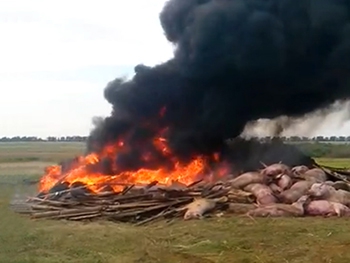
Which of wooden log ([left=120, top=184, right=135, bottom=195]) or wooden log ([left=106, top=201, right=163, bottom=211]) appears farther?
wooden log ([left=120, top=184, right=135, bottom=195])

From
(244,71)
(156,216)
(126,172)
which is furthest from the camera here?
(126,172)

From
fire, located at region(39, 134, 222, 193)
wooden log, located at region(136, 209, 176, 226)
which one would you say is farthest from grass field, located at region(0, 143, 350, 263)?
fire, located at region(39, 134, 222, 193)

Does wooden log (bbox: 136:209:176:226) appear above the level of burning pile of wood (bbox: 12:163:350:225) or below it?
below

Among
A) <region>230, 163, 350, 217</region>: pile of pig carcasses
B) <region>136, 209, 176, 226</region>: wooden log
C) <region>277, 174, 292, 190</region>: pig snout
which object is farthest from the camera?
<region>277, 174, 292, 190</region>: pig snout

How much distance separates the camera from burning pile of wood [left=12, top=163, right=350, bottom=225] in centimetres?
2208

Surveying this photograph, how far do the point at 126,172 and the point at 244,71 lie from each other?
6618 millimetres

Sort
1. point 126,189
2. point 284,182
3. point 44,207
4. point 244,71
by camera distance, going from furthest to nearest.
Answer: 1. point 244,71
2. point 284,182
3. point 126,189
4. point 44,207

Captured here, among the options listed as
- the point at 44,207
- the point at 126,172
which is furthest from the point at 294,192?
the point at 44,207

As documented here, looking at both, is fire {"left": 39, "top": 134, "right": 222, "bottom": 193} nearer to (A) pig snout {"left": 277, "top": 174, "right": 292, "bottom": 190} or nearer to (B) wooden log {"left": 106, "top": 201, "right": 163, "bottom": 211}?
(B) wooden log {"left": 106, "top": 201, "right": 163, "bottom": 211}

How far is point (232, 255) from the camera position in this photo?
1576cm

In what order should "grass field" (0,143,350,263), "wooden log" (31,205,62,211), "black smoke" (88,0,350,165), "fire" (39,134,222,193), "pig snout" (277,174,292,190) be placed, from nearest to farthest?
"grass field" (0,143,350,263)
"wooden log" (31,205,62,211)
"pig snout" (277,174,292,190)
"fire" (39,134,222,193)
"black smoke" (88,0,350,165)

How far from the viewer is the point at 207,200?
22656mm

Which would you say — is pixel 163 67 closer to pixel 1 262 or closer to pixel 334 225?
pixel 334 225

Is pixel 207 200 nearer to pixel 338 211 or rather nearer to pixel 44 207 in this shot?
pixel 338 211
